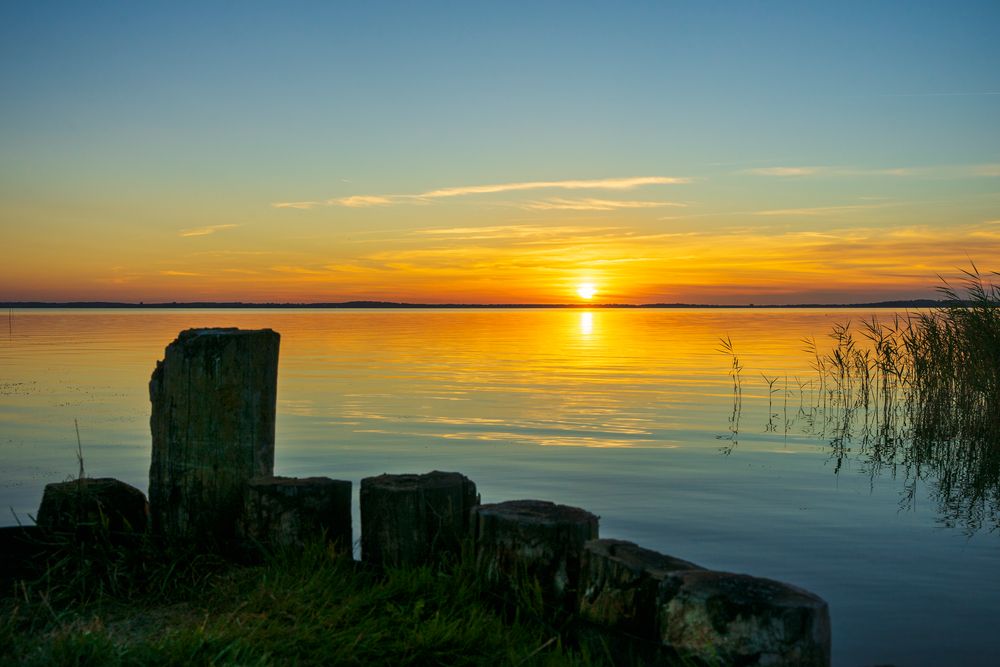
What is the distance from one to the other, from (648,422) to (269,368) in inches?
500

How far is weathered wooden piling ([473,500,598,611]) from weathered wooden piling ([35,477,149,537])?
2805mm

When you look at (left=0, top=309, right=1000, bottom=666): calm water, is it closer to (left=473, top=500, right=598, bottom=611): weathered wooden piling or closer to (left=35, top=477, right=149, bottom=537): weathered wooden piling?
(left=473, top=500, right=598, bottom=611): weathered wooden piling

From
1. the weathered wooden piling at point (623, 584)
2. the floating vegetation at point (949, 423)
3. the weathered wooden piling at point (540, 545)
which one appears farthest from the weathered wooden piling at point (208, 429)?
the floating vegetation at point (949, 423)

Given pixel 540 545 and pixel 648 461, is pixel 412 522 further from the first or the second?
pixel 648 461

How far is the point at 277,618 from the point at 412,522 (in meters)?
1.11

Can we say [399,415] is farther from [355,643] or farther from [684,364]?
[684,364]

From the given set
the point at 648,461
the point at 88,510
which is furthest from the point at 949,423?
the point at 88,510

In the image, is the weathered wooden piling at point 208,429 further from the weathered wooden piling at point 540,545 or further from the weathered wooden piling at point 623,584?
the weathered wooden piling at point 623,584

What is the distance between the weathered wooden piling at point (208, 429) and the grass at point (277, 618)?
366 millimetres

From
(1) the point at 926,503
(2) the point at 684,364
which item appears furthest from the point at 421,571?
(2) the point at 684,364

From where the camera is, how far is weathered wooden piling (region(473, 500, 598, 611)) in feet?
16.7

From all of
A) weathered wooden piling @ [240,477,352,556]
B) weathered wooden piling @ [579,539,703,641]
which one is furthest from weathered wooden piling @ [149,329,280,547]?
weathered wooden piling @ [579,539,703,641]

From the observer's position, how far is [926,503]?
11.8m

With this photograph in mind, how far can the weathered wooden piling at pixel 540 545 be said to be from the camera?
200 inches
